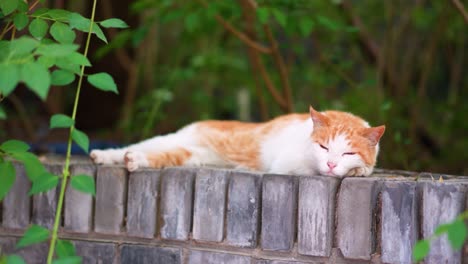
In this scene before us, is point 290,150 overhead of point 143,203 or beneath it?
overhead

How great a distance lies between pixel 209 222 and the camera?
199 centimetres

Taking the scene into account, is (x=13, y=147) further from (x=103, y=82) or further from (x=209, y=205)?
(x=209, y=205)

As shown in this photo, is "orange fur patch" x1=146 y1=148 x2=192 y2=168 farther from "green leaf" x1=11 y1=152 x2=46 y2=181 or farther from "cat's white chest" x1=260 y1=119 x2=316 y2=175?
"green leaf" x1=11 y1=152 x2=46 y2=181

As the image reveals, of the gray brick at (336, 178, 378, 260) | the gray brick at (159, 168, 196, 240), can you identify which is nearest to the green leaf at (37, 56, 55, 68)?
the gray brick at (159, 168, 196, 240)

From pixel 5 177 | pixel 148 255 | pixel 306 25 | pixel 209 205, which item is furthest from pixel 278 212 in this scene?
pixel 306 25

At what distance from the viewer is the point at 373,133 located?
2061 millimetres

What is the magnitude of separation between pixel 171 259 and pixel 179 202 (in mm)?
182

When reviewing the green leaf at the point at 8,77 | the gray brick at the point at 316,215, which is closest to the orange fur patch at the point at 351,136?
the gray brick at the point at 316,215

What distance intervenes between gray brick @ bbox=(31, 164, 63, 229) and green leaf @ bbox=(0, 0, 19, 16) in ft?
2.35

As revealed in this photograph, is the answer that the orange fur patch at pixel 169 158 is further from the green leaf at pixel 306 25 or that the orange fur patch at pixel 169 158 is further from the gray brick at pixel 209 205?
the green leaf at pixel 306 25

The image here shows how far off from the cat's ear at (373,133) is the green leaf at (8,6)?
1.12 metres

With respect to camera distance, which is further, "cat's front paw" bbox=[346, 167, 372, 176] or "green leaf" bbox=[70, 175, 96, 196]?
"cat's front paw" bbox=[346, 167, 372, 176]

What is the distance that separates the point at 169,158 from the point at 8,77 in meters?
1.13

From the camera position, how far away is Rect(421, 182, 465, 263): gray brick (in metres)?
1.67
